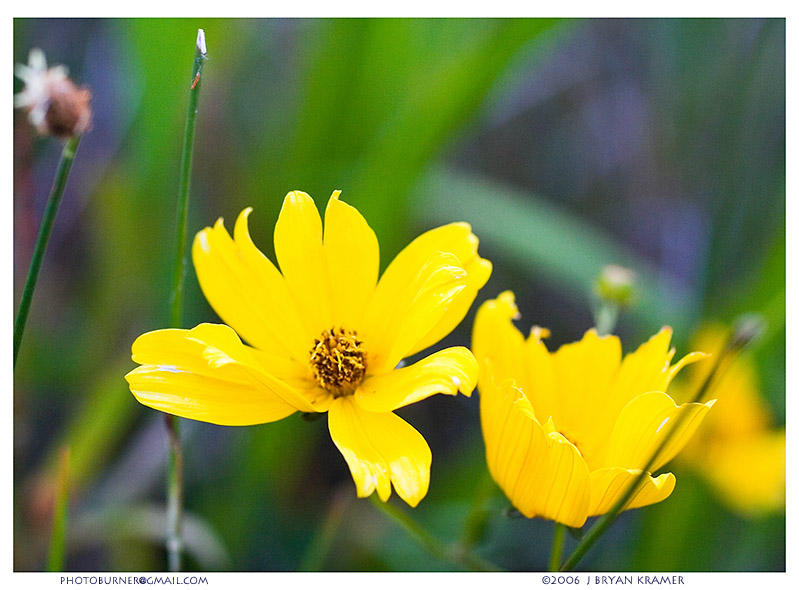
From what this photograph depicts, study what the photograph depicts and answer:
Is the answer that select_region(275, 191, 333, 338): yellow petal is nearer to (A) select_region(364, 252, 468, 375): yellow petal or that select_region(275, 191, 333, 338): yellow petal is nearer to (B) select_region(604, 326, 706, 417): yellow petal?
(A) select_region(364, 252, 468, 375): yellow petal

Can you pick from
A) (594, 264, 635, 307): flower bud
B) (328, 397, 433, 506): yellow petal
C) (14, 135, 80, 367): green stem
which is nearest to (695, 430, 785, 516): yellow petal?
(594, 264, 635, 307): flower bud

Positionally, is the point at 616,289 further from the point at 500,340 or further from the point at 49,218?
the point at 49,218

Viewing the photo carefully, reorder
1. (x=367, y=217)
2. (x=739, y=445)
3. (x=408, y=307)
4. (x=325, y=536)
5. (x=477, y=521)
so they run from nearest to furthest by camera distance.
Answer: (x=408, y=307)
(x=477, y=521)
(x=325, y=536)
(x=367, y=217)
(x=739, y=445)

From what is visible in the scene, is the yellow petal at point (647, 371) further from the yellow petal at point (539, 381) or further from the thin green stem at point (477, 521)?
the thin green stem at point (477, 521)

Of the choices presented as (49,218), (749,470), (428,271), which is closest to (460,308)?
(428,271)

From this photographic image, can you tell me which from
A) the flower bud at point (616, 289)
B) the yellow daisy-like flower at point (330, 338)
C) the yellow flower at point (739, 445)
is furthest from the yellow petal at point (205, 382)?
the yellow flower at point (739, 445)

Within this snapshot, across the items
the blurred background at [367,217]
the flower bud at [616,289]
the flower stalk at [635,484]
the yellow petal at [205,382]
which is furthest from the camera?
the blurred background at [367,217]
